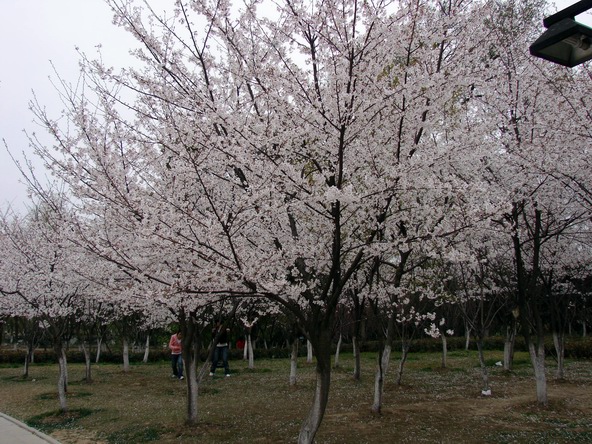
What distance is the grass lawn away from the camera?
7.50m

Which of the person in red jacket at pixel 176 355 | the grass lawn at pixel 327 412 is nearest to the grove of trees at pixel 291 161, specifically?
the grass lawn at pixel 327 412

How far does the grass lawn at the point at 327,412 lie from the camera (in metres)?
7.50

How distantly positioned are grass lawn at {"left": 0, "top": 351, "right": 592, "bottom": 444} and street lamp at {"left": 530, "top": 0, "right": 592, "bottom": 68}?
19.2ft

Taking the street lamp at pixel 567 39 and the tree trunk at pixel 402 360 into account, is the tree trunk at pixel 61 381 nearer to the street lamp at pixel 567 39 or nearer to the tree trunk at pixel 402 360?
the tree trunk at pixel 402 360

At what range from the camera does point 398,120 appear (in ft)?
19.1

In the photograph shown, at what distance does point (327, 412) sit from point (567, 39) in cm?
809

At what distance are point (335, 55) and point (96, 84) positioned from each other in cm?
305

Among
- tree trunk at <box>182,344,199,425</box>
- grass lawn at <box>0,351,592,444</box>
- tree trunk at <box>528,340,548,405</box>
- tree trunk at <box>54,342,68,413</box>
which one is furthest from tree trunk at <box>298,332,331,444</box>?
tree trunk at <box>54,342,68,413</box>

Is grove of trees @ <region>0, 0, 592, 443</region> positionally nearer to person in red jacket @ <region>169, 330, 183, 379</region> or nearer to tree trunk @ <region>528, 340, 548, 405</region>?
tree trunk @ <region>528, 340, 548, 405</region>

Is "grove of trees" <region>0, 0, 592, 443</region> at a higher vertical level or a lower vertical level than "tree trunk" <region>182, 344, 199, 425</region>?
higher

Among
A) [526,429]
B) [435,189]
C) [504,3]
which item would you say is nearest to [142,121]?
[435,189]

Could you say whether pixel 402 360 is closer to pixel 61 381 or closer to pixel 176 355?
pixel 176 355

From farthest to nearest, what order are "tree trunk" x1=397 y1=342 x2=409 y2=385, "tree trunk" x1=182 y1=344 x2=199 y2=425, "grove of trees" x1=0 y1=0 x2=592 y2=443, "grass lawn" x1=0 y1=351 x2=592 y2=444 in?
"tree trunk" x1=397 y1=342 x2=409 y2=385
"tree trunk" x1=182 y1=344 x2=199 y2=425
"grass lawn" x1=0 y1=351 x2=592 y2=444
"grove of trees" x1=0 y1=0 x2=592 y2=443

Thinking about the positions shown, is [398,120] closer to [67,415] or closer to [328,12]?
[328,12]
